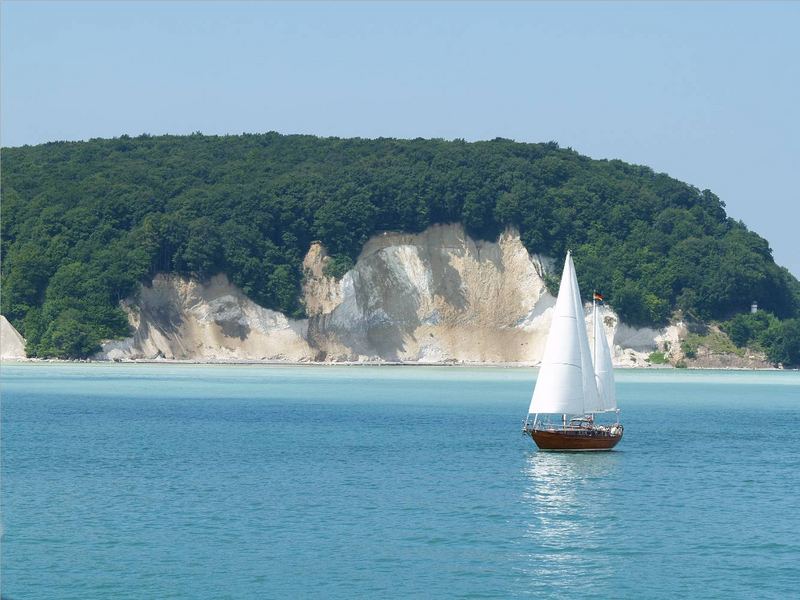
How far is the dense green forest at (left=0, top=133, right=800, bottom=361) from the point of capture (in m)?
152

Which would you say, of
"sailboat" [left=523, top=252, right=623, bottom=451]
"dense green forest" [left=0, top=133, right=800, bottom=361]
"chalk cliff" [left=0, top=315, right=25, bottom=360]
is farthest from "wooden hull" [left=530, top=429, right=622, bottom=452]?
"chalk cliff" [left=0, top=315, right=25, bottom=360]

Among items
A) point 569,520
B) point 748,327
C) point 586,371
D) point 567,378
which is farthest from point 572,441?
point 748,327

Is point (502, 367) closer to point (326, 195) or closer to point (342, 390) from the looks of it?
point (326, 195)

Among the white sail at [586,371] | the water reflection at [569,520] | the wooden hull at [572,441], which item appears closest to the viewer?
the water reflection at [569,520]

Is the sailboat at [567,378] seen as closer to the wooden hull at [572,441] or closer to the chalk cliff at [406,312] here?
the wooden hull at [572,441]

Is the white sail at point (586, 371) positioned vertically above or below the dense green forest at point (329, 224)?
below

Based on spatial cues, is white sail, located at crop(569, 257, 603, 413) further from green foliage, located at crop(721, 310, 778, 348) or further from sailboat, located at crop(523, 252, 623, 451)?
green foliage, located at crop(721, 310, 778, 348)

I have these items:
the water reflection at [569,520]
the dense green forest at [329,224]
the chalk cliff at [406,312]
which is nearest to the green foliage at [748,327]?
the dense green forest at [329,224]

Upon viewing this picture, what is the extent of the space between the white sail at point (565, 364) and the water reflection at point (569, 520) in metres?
2.43

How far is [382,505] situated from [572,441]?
1653 centimetres

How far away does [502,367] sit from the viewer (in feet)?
543

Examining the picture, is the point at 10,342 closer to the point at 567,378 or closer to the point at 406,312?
the point at 406,312

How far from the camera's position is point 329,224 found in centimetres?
16262

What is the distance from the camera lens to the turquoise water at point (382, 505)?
111 ft
